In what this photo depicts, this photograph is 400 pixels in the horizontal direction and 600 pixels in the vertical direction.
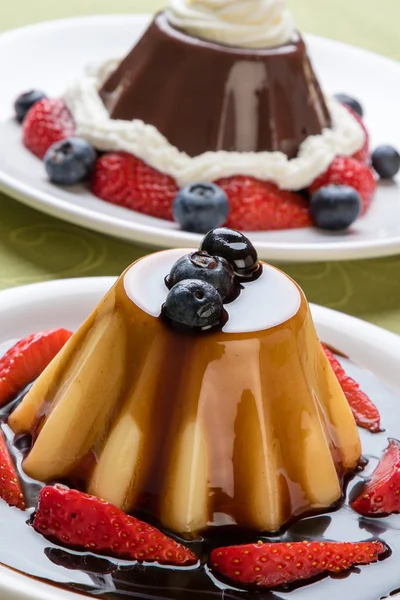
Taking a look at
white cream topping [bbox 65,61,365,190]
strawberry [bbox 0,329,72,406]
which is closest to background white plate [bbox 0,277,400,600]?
strawberry [bbox 0,329,72,406]

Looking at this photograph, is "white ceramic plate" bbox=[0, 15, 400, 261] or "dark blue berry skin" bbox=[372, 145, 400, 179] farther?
"dark blue berry skin" bbox=[372, 145, 400, 179]

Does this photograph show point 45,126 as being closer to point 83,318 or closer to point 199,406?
point 83,318

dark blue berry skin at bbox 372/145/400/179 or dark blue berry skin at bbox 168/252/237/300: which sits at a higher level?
dark blue berry skin at bbox 168/252/237/300

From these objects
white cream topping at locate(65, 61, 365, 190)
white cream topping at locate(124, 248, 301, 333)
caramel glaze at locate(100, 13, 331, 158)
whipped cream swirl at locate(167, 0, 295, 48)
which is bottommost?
white cream topping at locate(65, 61, 365, 190)

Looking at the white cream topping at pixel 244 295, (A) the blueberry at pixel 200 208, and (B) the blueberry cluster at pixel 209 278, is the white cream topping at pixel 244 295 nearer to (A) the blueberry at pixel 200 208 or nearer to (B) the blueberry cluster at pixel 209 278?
(B) the blueberry cluster at pixel 209 278

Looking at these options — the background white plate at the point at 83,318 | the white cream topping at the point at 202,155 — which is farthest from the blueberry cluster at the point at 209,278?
the white cream topping at the point at 202,155

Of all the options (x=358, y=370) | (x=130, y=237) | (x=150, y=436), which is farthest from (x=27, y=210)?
(x=150, y=436)

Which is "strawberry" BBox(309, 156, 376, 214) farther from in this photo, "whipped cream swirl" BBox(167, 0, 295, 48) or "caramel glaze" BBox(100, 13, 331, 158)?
"whipped cream swirl" BBox(167, 0, 295, 48)
